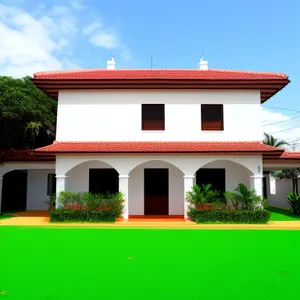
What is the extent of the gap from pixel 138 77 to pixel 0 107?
7.91 metres

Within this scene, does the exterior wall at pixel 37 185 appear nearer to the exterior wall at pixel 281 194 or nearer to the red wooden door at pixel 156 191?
the red wooden door at pixel 156 191

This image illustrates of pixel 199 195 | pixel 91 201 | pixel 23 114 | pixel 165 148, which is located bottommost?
pixel 91 201

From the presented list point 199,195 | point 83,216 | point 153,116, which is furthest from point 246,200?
point 83,216

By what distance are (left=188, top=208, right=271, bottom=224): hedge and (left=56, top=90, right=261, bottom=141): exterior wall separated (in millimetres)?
3961

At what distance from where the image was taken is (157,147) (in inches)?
510

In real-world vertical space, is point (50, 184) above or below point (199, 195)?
above

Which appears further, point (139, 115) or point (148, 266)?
point (139, 115)

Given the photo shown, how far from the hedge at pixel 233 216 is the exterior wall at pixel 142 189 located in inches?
102

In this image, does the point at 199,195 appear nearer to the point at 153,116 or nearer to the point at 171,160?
the point at 171,160

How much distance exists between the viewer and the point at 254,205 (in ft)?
40.0

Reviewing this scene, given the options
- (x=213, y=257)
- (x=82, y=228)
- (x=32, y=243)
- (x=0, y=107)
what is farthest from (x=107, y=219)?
(x=0, y=107)

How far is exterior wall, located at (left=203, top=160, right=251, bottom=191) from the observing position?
1448 centimetres

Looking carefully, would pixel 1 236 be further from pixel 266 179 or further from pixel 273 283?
pixel 266 179

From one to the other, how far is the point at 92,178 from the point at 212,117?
23.5 ft
